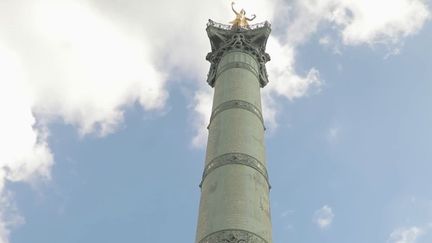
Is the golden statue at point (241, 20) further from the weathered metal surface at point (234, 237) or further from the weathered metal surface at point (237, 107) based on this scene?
the weathered metal surface at point (234, 237)

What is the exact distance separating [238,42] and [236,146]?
685 cm

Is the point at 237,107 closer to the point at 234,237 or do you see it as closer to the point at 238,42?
the point at 238,42

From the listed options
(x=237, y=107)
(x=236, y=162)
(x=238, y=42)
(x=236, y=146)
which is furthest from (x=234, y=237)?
(x=238, y=42)

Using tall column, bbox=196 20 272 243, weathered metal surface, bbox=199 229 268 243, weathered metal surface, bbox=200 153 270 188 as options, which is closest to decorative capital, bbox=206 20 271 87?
tall column, bbox=196 20 272 243

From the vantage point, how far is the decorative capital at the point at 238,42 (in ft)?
78.9

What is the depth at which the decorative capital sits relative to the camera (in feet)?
78.9

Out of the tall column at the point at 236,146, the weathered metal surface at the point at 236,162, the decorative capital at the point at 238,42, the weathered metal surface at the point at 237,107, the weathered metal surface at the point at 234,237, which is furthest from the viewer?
the decorative capital at the point at 238,42

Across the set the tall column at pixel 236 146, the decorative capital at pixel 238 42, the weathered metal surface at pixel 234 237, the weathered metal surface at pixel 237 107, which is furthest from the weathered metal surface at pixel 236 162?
the decorative capital at pixel 238 42

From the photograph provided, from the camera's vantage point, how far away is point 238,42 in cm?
2417

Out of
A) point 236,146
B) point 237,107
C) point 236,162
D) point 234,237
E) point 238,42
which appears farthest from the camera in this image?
point 238,42

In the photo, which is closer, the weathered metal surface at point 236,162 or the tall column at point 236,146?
the tall column at point 236,146

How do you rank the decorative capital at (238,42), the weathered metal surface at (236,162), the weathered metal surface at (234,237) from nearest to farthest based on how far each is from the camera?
1. the weathered metal surface at (234,237)
2. the weathered metal surface at (236,162)
3. the decorative capital at (238,42)

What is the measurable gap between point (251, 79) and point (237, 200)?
22.8ft

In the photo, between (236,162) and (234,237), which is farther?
(236,162)
